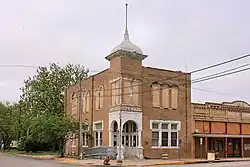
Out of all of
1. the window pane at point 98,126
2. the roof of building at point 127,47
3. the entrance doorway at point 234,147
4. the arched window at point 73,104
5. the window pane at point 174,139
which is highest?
the roof of building at point 127,47

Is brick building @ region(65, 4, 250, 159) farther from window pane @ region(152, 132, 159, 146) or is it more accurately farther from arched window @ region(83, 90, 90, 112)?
arched window @ region(83, 90, 90, 112)

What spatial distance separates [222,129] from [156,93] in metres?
9.34

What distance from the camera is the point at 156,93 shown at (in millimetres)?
44781

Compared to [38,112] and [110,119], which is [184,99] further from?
[38,112]

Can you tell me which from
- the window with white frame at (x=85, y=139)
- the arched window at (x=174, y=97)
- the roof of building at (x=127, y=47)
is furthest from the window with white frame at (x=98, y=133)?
the roof of building at (x=127, y=47)

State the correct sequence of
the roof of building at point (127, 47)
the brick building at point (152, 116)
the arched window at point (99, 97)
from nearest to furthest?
the brick building at point (152, 116)
the roof of building at point (127, 47)
the arched window at point (99, 97)

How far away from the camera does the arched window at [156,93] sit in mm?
44500

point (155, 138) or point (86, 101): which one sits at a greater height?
point (86, 101)

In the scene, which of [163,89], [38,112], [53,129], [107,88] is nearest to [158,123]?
[163,89]

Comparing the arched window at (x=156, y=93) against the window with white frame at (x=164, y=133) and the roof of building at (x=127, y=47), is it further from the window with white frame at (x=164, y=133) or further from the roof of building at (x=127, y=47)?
the roof of building at (x=127, y=47)

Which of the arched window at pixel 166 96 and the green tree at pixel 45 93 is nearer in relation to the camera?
the arched window at pixel 166 96

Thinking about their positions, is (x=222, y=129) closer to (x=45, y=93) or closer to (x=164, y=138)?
(x=164, y=138)

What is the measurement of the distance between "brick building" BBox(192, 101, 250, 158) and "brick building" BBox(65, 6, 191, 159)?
3.93 ft

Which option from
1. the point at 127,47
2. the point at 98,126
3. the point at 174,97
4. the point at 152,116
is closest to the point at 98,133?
the point at 98,126
